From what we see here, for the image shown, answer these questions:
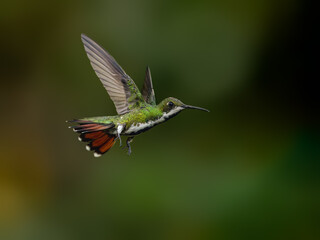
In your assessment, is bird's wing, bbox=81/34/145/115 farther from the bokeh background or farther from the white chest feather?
the bokeh background

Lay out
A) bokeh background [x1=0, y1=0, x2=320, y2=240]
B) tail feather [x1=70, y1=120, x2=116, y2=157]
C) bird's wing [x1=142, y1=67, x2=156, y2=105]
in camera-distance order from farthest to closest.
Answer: bokeh background [x1=0, y1=0, x2=320, y2=240] < bird's wing [x1=142, y1=67, x2=156, y2=105] < tail feather [x1=70, y1=120, x2=116, y2=157]

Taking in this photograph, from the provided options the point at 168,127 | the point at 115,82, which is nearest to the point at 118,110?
the point at 115,82

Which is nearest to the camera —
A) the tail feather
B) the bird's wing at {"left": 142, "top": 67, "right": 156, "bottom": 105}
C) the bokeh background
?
the tail feather

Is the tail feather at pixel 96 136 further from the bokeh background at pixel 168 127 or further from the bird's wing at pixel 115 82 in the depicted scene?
the bokeh background at pixel 168 127

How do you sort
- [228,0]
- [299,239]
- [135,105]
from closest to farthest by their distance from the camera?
[135,105]
[299,239]
[228,0]

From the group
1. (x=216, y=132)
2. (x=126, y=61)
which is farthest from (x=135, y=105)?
(x=216, y=132)

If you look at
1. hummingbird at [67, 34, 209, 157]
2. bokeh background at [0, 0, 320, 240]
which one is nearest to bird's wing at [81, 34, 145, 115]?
hummingbird at [67, 34, 209, 157]

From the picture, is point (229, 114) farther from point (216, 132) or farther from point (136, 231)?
point (136, 231)
